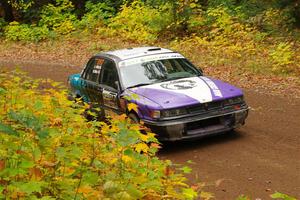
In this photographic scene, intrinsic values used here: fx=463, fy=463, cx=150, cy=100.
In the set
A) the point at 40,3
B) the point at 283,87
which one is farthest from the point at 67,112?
the point at 40,3

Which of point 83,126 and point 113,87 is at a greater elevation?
point 83,126

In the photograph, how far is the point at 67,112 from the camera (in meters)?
5.88

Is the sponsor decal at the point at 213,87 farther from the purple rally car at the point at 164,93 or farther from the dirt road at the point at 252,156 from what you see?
the dirt road at the point at 252,156

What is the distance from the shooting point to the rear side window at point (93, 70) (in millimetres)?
10086

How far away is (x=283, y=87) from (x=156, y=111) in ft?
20.0

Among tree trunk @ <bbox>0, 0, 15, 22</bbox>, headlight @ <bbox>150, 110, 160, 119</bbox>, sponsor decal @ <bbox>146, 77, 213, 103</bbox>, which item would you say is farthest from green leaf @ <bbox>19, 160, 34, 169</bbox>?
tree trunk @ <bbox>0, 0, 15, 22</bbox>

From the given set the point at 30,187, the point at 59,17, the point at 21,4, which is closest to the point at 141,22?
the point at 59,17

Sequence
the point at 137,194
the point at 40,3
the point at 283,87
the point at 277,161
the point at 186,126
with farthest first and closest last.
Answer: the point at 40,3 < the point at 283,87 < the point at 186,126 < the point at 277,161 < the point at 137,194

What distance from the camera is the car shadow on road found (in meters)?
8.44

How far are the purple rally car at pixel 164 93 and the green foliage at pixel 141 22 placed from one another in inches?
462

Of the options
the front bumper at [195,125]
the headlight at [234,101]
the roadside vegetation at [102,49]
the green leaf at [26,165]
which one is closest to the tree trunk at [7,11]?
the roadside vegetation at [102,49]

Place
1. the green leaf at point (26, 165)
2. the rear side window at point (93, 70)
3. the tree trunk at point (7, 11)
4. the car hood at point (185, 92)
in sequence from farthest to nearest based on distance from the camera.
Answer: the tree trunk at point (7, 11) < the rear side window at point (93, 70) < the car hood at point (185, 92) < the green leaf at point (26, 165)

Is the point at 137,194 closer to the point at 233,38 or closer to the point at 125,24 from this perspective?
the point at 233,38

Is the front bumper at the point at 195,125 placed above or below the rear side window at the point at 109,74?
below
